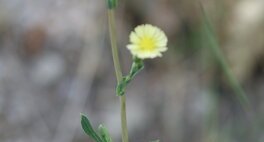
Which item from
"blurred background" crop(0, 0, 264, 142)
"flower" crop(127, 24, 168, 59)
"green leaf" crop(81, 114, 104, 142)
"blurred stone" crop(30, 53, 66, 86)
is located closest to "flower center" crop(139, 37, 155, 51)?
"flower" crop(127, 24, 168, 59)

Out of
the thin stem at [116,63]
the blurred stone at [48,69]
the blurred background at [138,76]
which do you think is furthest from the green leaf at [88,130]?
the blurred stone at [48,69]

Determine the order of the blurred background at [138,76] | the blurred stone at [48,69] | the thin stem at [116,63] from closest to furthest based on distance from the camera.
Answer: the thin stem at [116,63] → the blurred background at [138,76] → the blurred stone at [48,69]

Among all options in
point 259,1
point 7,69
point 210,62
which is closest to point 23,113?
point 7,69

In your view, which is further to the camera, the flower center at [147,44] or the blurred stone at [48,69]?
the blurred stone at [48,69]

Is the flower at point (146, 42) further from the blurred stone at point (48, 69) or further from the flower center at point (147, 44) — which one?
the blurred stone at point (48, 69)

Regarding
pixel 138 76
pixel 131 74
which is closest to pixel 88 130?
pixel 131 74

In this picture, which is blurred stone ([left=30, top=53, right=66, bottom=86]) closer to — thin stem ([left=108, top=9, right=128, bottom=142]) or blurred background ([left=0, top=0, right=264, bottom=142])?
blurred background ([left=0, top=0, right=264, bottom=142])

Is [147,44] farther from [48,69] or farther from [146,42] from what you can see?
[48,69]
